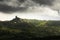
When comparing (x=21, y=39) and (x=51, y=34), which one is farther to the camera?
(x=51, y=34)

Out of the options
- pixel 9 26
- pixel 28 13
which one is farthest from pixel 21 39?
pixel 28 13

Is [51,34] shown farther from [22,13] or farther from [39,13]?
[39,13]

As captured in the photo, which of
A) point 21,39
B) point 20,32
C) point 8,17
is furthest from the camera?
point 8,17

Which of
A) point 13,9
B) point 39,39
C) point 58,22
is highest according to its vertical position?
point 13,9

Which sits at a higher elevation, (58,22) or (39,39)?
(58,22)

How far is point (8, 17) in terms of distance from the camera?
77.6 m

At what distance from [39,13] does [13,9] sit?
56.0ft

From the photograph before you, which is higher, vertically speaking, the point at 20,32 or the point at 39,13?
the point at 39,13

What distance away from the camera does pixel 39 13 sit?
89.4 m

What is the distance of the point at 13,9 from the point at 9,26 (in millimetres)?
9297

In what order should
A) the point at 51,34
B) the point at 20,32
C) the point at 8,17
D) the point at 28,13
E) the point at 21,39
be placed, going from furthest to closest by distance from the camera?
the point at 28,13, the point at 8,17, the point at 20,32, the point at 51,34, the point at 21,39

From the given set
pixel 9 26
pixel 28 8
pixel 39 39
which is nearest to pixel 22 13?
pixel 28 8

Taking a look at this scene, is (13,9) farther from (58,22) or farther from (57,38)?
(57,38)

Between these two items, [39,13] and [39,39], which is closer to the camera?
[39,39]
